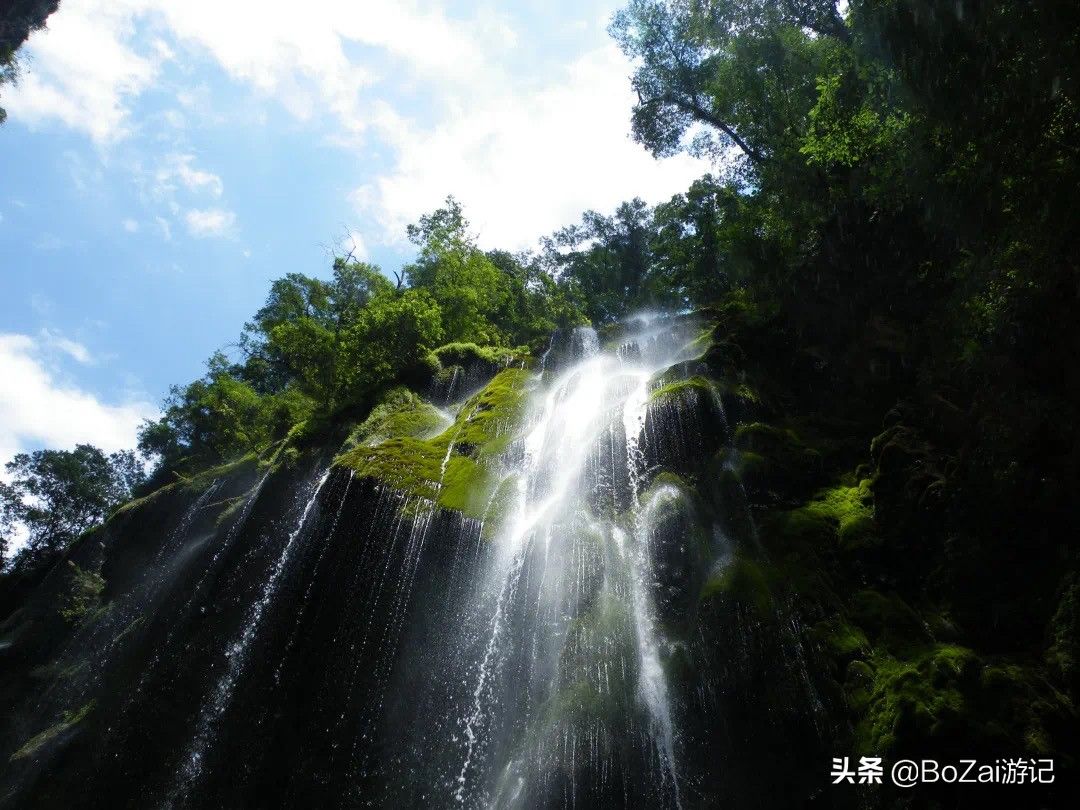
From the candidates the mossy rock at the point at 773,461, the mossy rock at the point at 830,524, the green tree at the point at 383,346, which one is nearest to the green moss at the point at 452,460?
the mossy rock at the point at 773,461

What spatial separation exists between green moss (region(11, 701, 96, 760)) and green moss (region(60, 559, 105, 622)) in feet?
18.2

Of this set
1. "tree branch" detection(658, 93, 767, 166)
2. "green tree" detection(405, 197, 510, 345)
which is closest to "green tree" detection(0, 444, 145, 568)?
"green tree" detection(405, 197, 510, 345)

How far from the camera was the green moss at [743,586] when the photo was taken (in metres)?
9.00

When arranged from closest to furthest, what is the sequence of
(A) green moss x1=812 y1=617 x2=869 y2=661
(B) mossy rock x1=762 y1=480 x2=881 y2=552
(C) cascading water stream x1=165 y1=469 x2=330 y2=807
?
(A) green moss x1=812 y1=617 x2=869 y2=661 < (B) mossy rock x1=762 y1=480 x2=881 y2=552 < (C) cascading water stream x1=165 y1=469 x2=330 y2=807

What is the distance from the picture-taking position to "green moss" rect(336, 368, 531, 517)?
39.1 ft

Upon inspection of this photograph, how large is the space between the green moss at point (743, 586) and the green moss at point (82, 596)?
78.9ft

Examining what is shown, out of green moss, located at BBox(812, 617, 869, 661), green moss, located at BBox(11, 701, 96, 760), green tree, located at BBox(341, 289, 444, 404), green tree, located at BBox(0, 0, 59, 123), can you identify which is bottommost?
green moss, located at BBox(11, 701, 96, 760)

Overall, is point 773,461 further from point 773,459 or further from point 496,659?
point 496,659

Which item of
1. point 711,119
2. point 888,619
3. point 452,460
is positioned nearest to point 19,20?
point 452,460

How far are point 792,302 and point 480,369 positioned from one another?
10818mm

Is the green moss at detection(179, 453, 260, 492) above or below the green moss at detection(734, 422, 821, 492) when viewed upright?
above

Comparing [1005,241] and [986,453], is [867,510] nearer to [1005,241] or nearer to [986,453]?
[986,453]

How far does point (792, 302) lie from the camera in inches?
639

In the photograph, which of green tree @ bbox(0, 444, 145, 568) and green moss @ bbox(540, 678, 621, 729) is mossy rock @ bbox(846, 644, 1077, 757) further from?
green tree @ bbox(0, 444, 145, 568)
